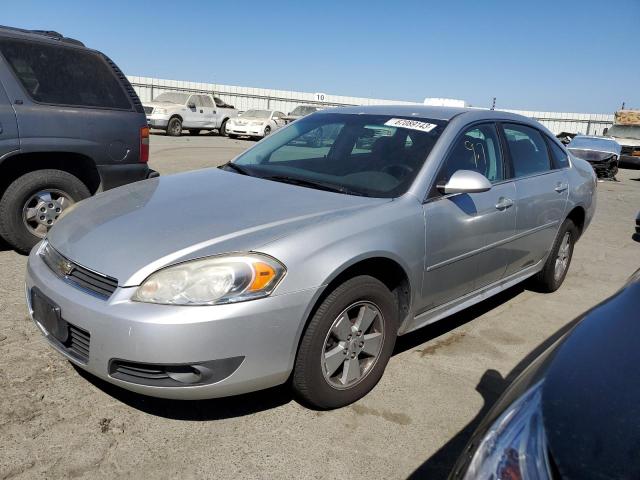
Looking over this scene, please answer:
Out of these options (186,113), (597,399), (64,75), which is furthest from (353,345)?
(186,113)

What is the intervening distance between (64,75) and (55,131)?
0.64 metres

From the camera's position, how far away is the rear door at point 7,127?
4512mm

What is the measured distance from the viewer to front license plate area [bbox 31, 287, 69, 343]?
2506 millimetres

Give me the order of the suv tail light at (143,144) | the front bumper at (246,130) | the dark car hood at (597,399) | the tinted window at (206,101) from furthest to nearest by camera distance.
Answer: the tinted window at (206,101) < the front bumper at (246,130) < the suv tail light at (143,144) < the dark car hood at (597,399)

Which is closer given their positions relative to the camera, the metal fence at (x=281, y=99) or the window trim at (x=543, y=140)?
the window trim at (x=543, y=140)

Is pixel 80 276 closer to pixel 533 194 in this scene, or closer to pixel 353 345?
pixel 353 345

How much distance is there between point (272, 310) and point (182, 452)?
77 cm

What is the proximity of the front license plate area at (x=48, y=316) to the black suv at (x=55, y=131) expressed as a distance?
2336 millimetres

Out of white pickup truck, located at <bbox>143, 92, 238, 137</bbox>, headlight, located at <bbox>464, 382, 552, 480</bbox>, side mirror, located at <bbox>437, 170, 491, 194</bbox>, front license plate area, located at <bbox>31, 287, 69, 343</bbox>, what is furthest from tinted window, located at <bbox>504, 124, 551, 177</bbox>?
white pickup truck, located at <bbox>143, 92, 238, 137</bbox>

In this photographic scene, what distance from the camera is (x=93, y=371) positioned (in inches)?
95.6

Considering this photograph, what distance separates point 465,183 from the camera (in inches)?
123

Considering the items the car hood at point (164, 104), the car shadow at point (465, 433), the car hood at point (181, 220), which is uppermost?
the car hood at point (164, 104)

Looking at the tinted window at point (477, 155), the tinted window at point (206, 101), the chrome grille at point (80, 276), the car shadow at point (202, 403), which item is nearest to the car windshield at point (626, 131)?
the tinted window at point (206, 101)

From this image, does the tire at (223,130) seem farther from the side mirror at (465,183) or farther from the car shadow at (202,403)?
the car shadow at (202,403)
